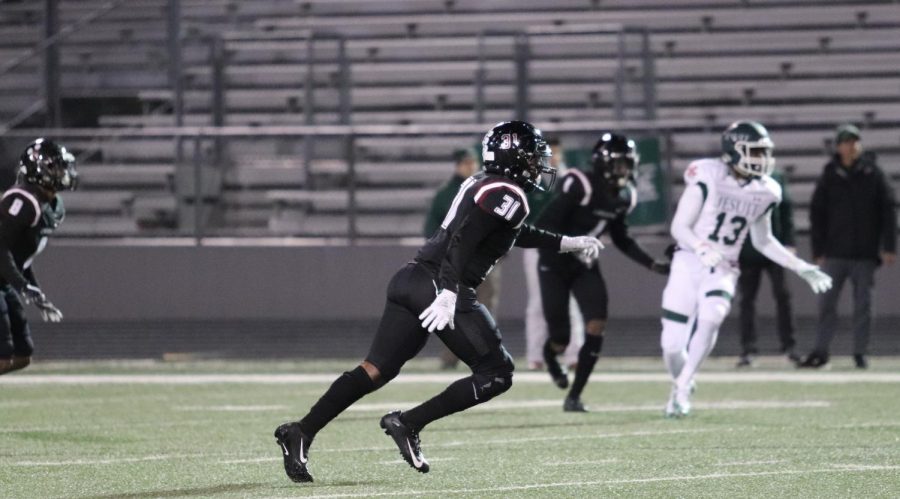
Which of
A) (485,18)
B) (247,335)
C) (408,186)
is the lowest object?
(247,335)

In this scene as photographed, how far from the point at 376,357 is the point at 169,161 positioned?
10.6 m

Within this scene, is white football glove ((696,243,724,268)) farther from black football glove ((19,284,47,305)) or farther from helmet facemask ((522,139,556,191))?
black football glove ((19,284,47,305))

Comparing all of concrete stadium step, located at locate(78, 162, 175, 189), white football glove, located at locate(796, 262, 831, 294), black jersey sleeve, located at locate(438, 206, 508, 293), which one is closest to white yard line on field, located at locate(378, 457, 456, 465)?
black jersey sleeve, located at locate(438, 206, 508, 293)

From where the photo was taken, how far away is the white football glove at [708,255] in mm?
9961

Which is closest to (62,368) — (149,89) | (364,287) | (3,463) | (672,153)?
(364,287)

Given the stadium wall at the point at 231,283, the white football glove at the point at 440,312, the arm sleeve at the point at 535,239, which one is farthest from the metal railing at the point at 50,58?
the white football glove at the point at 440,312

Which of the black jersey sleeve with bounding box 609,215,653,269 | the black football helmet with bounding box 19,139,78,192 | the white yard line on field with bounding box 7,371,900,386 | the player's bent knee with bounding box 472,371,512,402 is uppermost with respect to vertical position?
the black football helmet with bounding box 19,139,78,192

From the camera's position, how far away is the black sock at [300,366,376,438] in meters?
7.05

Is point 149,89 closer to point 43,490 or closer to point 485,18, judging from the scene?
point 485,18

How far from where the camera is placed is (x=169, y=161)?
17.3 m

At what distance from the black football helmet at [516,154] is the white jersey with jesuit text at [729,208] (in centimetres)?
318

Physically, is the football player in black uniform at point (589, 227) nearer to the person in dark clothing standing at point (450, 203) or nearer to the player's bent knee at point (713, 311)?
the player's bent knee at point (713, 311)

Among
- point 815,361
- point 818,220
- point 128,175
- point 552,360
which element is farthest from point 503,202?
point 128,175

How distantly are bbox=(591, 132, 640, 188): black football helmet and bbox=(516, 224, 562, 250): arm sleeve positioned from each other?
3.13m
